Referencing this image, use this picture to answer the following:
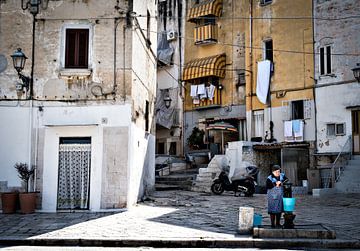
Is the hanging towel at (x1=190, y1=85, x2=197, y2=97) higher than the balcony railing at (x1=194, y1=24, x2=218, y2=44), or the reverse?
the balcony railing at (x1=194, y1=24, x2=218, y2=44)

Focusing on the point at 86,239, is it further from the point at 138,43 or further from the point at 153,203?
the point at 138,43

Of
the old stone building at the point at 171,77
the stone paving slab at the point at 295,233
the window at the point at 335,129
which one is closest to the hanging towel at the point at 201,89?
the old stone building at the point at 171,77

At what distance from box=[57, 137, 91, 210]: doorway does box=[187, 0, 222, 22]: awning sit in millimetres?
18496

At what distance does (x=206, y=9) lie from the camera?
105 feet

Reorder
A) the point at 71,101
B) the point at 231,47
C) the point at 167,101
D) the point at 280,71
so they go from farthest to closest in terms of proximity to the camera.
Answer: the point at 231,47
the point at 167,101
the point at 280,71
the point at 71,101

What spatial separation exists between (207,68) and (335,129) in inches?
406

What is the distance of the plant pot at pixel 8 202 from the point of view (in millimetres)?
15383

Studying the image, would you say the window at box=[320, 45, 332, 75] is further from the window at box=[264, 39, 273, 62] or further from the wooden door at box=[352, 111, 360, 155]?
the window at box=[264, 39, 273, 62]

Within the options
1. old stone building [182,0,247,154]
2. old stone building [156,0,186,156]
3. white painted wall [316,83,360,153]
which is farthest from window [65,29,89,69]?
old stone building [156,0,186,156]

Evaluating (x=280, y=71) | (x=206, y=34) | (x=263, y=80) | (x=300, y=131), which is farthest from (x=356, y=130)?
(x=206, y=34)

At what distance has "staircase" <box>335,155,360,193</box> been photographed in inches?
807

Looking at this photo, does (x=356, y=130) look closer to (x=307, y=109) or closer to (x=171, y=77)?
(x=307, y=109)

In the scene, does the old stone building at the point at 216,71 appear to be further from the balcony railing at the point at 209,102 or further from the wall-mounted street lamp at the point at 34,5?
the wall-mounted street lamp at the point at 34,5

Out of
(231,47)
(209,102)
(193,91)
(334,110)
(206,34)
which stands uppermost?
(206,34)
